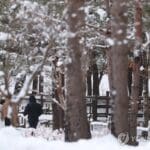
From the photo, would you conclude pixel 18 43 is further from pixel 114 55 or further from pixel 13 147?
pixel 13 147

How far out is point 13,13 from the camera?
17.7m

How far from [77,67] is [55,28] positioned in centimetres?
138

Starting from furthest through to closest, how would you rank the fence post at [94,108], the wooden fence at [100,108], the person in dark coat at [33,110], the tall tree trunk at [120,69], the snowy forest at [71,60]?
1. the wooden fence at [100,108]
2. the fence post at [94,108]
3. the person in dark coat at [33,110]
4. the tall tree trunk at [120,69]
5. the snowy forest at [71,60]

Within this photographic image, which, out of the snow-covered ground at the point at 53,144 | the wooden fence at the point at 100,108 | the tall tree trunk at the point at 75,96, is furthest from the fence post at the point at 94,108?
the snow-covered ground at the point at 53,144

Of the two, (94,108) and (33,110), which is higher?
(33,110)

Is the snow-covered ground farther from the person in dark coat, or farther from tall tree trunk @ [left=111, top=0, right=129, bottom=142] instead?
the person in dark coat

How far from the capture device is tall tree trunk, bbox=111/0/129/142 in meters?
12.3

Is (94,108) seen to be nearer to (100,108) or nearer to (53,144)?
(100,108)

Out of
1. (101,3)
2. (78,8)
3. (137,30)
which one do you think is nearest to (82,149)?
(78,8)

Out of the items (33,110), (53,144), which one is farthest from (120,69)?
(33,110)

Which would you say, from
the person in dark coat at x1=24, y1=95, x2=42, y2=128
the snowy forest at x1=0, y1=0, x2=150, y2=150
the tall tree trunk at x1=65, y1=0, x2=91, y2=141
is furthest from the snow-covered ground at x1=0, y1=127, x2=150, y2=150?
the person in dark coat at x1=24, y1=95, x2=42, y2=128

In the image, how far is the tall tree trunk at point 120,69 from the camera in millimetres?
12273

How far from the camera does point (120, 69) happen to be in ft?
43.7

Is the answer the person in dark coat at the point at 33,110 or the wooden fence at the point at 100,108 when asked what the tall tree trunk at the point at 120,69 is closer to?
the person in dark coat at the point at 33,110
